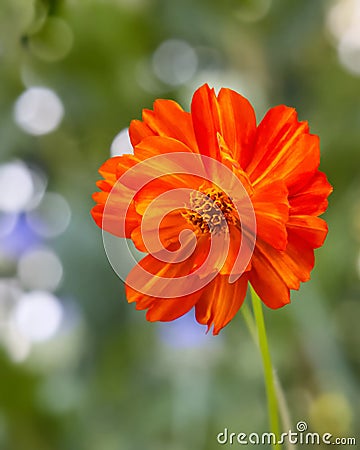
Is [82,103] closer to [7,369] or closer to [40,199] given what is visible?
[40,199]

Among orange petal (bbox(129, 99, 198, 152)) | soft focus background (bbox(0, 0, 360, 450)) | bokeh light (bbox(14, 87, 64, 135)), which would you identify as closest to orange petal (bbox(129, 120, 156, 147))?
orange petal (bbox(129, 99, 198, 152))

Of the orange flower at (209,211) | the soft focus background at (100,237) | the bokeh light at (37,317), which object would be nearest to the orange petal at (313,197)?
the orange flower at (209,211)

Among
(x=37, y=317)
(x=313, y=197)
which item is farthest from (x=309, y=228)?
(x=37, y=317)

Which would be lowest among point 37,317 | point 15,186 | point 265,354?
point 265,354

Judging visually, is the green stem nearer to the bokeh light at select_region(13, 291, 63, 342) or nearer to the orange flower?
the orange flower

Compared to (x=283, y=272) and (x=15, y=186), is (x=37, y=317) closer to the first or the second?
(x=15, y=186)

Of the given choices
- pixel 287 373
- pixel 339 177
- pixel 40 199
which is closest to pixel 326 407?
pixel 287 373

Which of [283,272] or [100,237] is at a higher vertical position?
[100,237]
